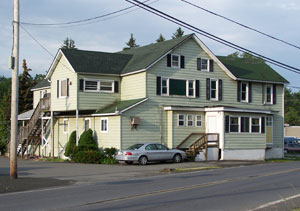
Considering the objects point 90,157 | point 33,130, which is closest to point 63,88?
point 33,130

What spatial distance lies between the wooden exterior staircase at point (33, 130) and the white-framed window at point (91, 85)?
4.95 m

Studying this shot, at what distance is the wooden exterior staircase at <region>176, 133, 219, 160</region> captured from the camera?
33125mm

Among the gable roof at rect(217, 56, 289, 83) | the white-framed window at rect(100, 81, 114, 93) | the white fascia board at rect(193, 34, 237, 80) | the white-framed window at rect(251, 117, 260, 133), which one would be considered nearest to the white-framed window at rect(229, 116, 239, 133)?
the white-framed window at rect(251, 117, 260, 133)

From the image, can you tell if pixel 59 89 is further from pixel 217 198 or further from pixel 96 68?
pixel 217 198

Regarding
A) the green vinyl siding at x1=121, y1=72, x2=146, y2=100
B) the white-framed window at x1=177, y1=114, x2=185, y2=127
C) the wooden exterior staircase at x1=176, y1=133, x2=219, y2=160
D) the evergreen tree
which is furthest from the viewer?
the evergreen tree

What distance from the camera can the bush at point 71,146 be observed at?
3365 centimetres

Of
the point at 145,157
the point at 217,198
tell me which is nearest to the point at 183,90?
the point at 145,157

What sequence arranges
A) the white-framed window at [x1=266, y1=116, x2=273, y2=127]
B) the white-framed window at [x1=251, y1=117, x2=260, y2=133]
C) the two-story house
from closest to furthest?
the two-story house → the white-framed window at [x1=251, y1=117, x2=260, y2=133] → the white-framed window at [x1=266, y1=116, x2=273, y2=127]

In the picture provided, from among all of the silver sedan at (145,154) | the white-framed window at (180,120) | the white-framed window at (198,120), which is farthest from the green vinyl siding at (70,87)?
the white-framed window at (198,120)

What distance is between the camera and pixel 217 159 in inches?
1344

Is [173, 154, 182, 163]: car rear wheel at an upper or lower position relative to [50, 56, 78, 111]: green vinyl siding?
lower

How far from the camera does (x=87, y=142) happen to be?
107ft

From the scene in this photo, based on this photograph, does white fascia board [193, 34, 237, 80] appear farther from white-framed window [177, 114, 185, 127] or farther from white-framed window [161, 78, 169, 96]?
white-framed window [177, 114, 185, 127]

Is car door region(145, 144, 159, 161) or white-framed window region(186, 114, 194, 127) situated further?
white-framed window region(186, 114, 194, 127)
